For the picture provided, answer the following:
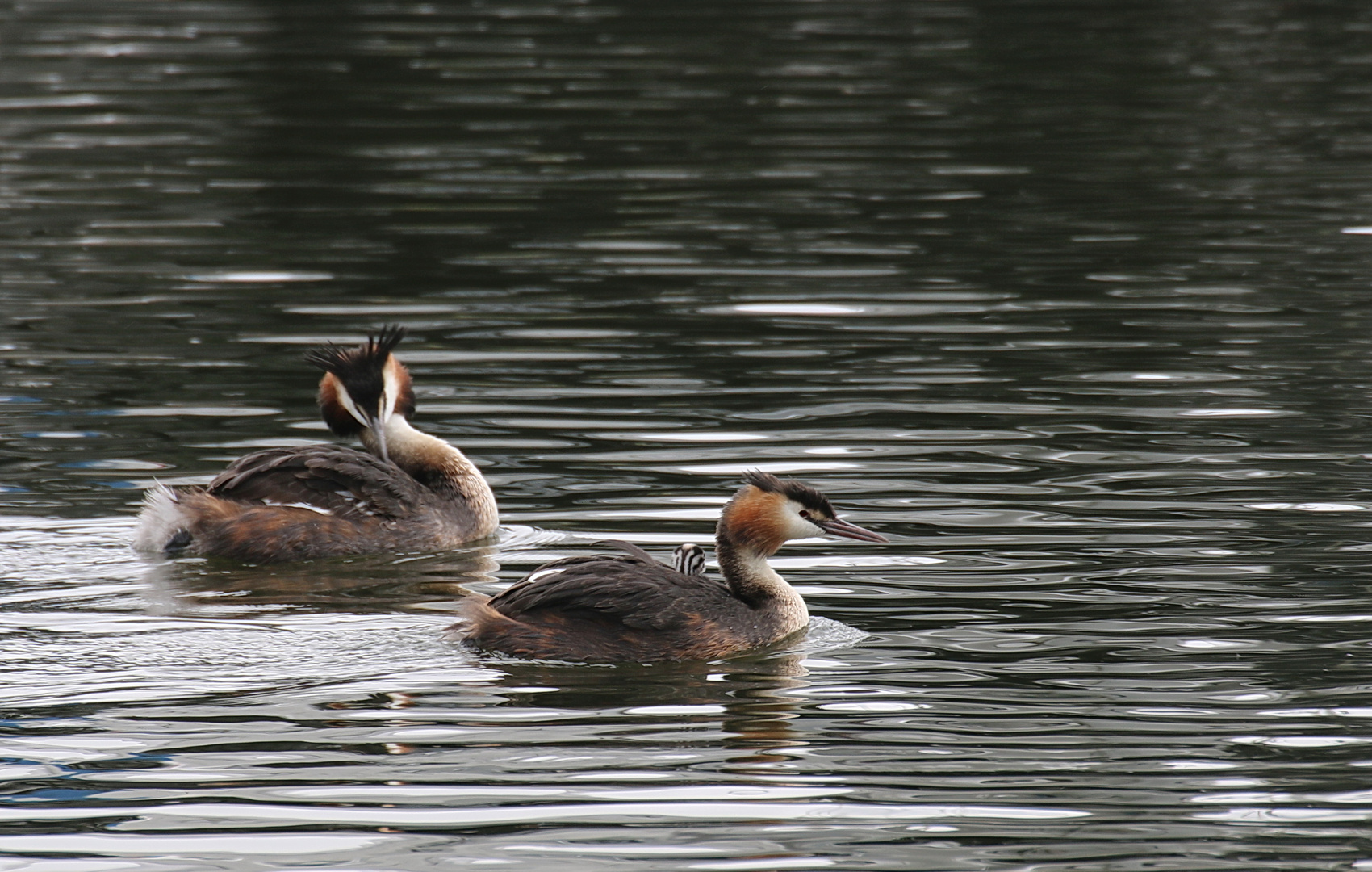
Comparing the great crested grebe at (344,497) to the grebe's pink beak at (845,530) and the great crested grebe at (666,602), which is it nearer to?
the great crested grebe at (666,602)

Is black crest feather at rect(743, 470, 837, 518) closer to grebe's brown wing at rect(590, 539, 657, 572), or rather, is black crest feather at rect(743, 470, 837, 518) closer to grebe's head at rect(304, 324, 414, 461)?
grebe's brown wing at rect(590, 539, 657, 572)

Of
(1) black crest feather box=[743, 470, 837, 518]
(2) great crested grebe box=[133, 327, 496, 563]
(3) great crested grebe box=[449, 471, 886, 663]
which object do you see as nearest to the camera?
(3) great crested grebe box=[449, 471, 886, 663]

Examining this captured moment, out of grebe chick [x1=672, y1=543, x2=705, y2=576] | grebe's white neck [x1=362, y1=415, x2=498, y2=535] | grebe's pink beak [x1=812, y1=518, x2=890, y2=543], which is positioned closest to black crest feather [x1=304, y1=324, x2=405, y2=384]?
grebe's white neck [x1=362, y1=415, x2=498, y2=535]

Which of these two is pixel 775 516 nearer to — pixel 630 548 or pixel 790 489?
pixel 790 489

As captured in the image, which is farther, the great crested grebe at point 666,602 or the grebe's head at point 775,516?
the grebe's head at point 775,516

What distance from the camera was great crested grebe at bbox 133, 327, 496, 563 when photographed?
37.1ft

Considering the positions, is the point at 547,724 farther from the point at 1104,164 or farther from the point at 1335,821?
the point at 1104,164

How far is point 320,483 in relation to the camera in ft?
38.1

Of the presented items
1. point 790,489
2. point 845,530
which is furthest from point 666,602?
point 845,530

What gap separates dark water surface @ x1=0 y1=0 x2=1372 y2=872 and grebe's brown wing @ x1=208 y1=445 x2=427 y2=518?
0.32m

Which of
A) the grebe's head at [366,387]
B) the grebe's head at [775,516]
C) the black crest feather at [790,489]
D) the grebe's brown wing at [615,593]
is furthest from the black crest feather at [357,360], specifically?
the black crest feather at [790,489]

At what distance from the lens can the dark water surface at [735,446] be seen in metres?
7.55

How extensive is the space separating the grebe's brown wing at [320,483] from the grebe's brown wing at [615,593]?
2292 mm

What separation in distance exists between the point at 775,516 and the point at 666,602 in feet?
2.27
